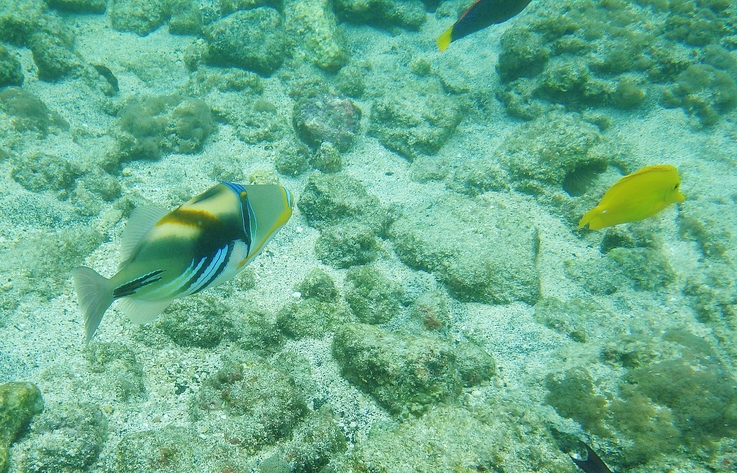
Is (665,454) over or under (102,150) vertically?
under

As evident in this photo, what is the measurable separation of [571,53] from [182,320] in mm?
6980

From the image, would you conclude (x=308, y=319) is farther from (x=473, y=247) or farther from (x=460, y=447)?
(x=473, y=247)

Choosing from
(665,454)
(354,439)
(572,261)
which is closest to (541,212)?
(572,261)

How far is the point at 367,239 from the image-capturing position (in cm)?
414

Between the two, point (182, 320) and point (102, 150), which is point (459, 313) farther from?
point (102, 150)

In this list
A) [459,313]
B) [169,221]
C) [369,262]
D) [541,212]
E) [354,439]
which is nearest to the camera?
[169,221]

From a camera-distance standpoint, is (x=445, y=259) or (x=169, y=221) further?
(x=445, y=259)

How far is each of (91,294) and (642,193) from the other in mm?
3664

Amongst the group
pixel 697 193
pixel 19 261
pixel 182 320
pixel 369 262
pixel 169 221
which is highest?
pixel 169 221

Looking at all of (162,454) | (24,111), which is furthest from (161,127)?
(162,454)

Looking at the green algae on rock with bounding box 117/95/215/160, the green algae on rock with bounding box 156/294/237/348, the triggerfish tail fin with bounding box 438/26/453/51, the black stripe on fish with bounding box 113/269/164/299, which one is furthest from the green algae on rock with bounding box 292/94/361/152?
the black stripe on fish with bounding box 113/269/164/299

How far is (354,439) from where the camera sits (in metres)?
2.65

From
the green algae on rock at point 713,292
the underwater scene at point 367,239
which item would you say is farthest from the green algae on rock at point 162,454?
the green algae on rock at point 713,292

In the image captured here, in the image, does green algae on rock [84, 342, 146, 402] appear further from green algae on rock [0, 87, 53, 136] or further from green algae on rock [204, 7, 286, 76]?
green algae on rock [204, 7, 286, 76]
